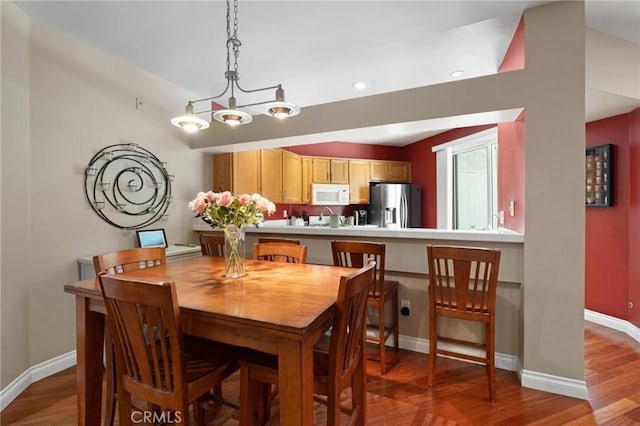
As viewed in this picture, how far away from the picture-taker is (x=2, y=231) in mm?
2088

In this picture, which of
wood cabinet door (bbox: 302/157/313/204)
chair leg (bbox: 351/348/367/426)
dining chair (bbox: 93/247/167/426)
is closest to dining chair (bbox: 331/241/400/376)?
chair leg (bbox: 351/348/367/426)

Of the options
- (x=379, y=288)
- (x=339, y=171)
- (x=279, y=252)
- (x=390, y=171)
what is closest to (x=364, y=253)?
(x=379, y=288)

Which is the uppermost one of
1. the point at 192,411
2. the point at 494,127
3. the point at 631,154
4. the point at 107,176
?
the point at 494,127

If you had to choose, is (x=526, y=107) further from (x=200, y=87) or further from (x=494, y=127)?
(x=200, y=87)

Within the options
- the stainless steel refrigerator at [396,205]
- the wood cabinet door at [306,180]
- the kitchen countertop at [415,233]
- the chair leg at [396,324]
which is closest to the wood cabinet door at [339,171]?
the wood cabinet door at [306,180]

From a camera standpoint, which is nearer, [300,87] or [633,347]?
[633,347]

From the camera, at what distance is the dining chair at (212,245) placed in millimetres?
2967

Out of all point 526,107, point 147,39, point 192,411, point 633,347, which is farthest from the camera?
point 633,347

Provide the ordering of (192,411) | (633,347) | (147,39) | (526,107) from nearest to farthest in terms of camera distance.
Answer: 1. (192,411)
2. (526,107)
3. (147,39)
4. (633,347)

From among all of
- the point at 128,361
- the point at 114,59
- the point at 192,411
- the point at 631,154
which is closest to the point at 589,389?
the point at 631,154

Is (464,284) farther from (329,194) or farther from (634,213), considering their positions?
(329,194)

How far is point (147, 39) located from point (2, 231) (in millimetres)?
1854

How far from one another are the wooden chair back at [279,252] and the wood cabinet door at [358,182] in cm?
336

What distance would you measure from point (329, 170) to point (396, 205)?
1.40 m
